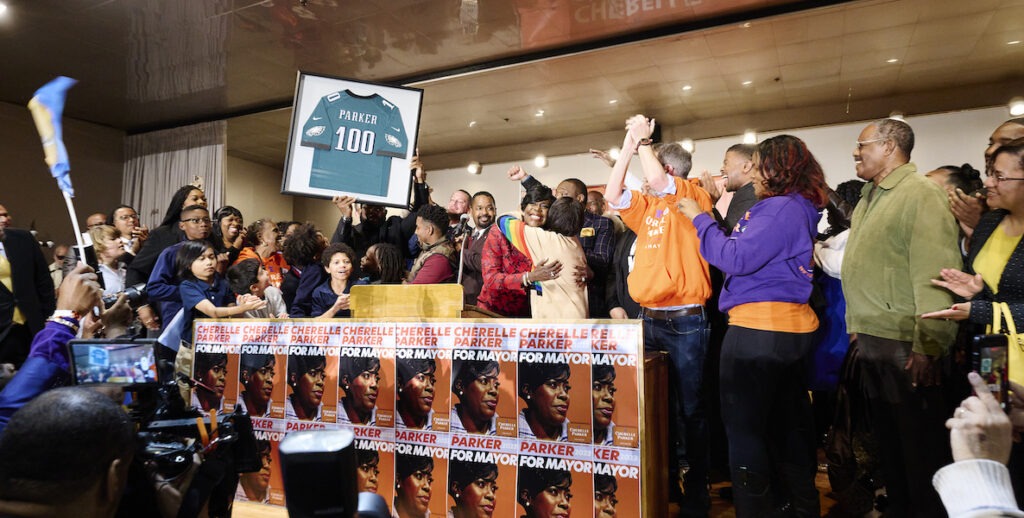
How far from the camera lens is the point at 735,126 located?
27.7 feet

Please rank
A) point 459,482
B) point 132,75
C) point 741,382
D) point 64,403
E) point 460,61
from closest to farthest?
point 64,403 → point 741,382 → point 459,482 → point 460,61 → point 132,75

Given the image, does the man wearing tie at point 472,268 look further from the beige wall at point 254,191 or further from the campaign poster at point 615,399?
the beige wall at point 254,191

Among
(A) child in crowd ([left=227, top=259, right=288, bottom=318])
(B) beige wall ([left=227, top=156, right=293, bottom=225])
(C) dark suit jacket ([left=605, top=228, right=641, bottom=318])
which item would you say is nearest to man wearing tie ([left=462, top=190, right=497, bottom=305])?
(C) dark suit jacket ([left=605, top=228, right=641, bottom=318])

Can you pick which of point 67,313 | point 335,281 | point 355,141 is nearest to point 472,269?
point 335,281

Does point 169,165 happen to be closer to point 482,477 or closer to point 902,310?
point 482,477

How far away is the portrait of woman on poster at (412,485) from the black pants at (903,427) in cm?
187

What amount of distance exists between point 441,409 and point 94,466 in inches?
62.8

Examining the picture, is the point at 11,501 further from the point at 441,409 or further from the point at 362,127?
the point at 362,127

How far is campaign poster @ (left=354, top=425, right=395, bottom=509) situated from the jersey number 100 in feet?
4.72

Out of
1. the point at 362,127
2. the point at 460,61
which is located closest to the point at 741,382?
the point at 362,127

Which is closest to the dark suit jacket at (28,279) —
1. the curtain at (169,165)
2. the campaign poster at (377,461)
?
the campaign poster at (377,461)

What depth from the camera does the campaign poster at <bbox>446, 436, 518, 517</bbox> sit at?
241cm

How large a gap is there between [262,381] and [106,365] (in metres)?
1.11

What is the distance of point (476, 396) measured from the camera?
2514 mm
